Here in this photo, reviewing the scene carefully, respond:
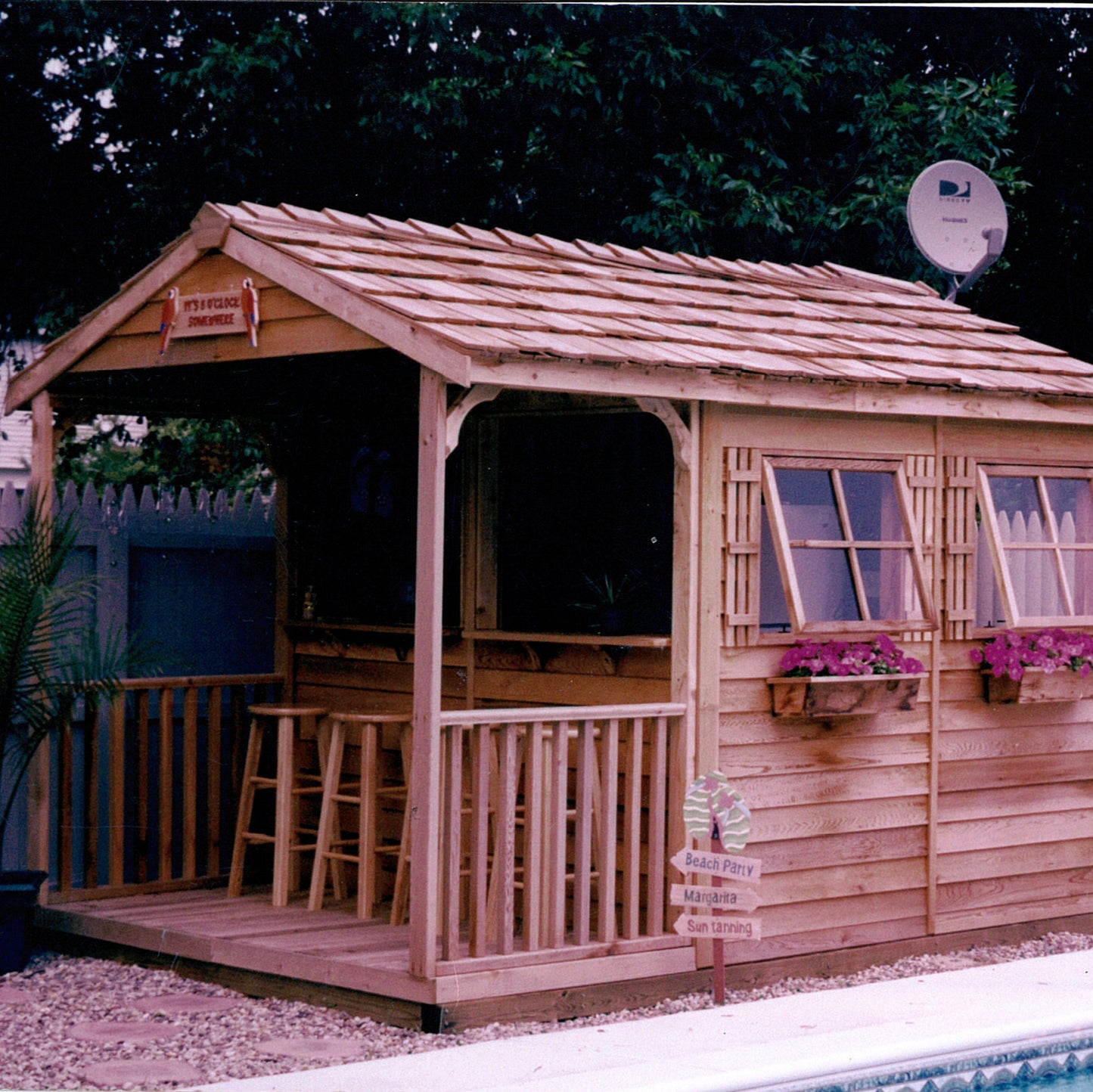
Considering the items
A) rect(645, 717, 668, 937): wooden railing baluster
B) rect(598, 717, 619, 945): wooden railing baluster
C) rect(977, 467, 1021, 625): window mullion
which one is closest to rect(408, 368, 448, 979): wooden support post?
rect(598, 717, 619, 945): wooden railing baluster

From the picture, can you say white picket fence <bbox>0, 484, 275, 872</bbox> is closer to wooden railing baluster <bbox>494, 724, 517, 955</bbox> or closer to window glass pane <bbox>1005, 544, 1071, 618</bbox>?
wooden railing baluster <bbox>494, 724, 517, 955</bbox>

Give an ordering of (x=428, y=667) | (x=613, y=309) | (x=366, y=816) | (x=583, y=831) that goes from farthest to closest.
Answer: (x=366, y=816) → (x=613, y=309) → (x=583, y=831) → (x=428, y=667)

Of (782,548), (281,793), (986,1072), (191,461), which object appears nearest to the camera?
(986,1072)

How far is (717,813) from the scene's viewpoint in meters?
6.45

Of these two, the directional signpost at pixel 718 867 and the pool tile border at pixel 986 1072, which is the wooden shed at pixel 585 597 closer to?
the directional signpost at pixel 718 867

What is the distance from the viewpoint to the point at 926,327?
8.70m

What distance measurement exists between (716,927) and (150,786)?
10.4ft

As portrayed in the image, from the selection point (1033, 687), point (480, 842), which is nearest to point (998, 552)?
point (1033, 687)

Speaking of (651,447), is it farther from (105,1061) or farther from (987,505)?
(105,1061)

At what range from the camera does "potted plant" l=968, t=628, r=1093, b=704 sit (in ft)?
25.5

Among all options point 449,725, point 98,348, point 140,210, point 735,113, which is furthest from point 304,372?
point 735,113

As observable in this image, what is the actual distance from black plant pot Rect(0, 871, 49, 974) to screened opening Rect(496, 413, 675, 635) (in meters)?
2.24

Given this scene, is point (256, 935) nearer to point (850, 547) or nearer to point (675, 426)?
point (675, 426)

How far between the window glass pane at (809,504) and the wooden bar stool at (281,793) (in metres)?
2.30
